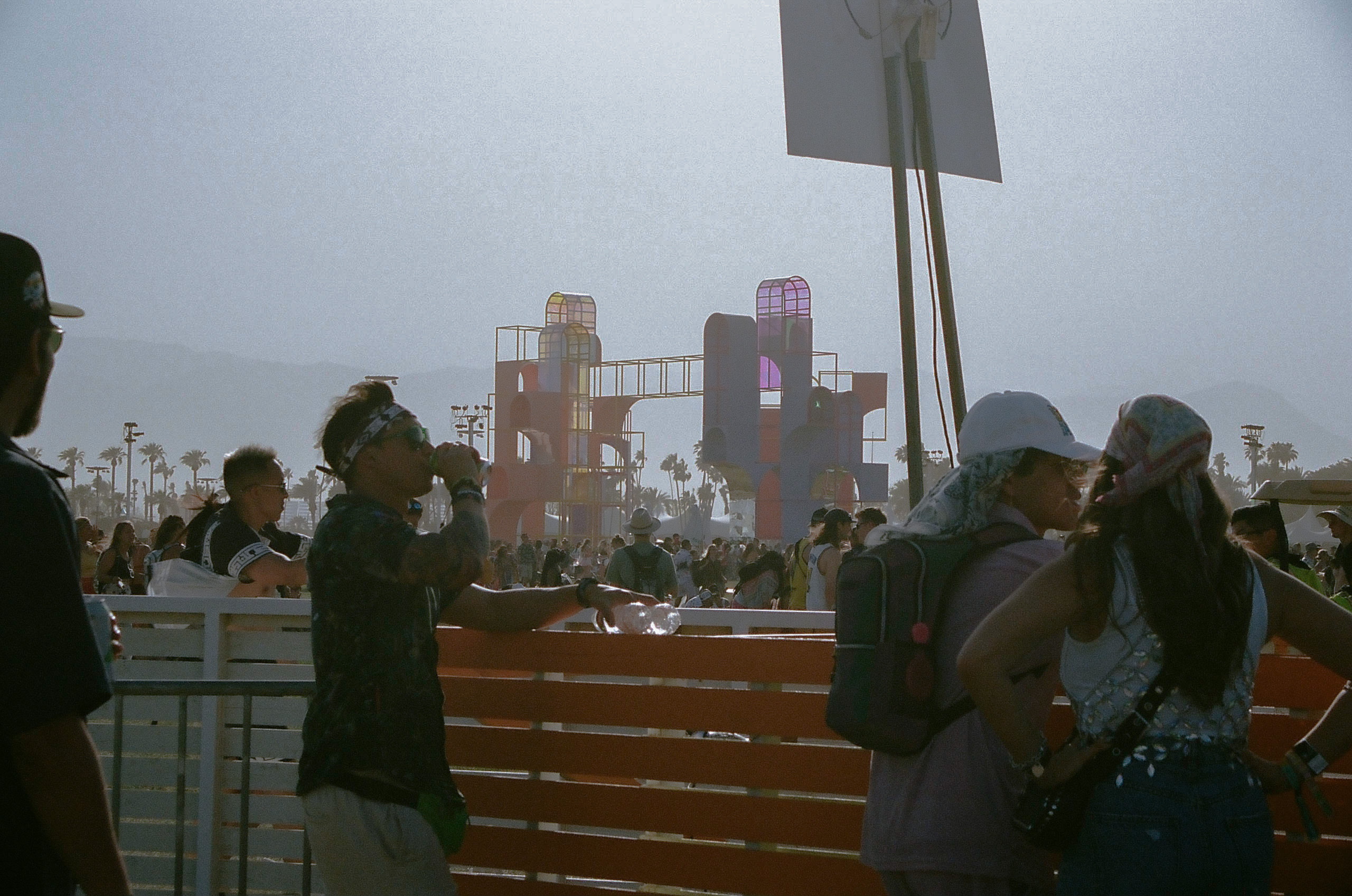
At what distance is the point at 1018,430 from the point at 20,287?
83.9 inches

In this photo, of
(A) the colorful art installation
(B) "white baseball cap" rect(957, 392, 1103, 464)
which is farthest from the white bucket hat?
(A) the colorful art installation

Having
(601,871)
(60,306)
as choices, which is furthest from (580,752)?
(60,306)

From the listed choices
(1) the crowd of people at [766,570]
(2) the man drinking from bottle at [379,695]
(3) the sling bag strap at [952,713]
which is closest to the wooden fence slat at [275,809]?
(1) the crowd of people at [766,570]

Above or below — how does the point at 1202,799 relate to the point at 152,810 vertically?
above

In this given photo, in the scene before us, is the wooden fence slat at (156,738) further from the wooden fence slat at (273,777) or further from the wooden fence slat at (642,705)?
the wooden fence slat at (642,705)

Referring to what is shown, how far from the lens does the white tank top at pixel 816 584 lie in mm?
10508

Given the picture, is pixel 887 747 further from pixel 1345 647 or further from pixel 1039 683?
pixel 1345 647

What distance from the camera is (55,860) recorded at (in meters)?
2.17

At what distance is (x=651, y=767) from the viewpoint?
458cm

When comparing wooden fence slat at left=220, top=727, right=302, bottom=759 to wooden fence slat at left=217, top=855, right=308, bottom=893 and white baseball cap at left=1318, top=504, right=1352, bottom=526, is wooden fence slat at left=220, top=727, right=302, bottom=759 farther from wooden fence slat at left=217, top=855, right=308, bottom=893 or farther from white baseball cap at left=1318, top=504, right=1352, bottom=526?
white baseball cap at left=1318, top=504, right=1352, bottom=526

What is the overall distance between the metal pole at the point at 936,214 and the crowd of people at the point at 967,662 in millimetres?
3327

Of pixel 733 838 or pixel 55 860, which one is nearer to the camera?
pixel 55 860

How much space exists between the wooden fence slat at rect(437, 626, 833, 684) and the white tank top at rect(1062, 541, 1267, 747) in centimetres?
152

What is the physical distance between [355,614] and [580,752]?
1.41 m
